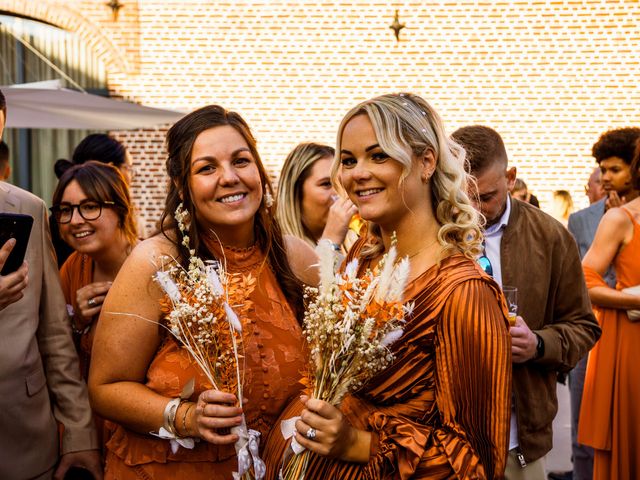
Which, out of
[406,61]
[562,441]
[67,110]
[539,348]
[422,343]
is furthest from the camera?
[406,61]

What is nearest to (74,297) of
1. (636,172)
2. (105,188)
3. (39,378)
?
(105,188)

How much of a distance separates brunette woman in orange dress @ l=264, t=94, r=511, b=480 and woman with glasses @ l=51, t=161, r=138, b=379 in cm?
166

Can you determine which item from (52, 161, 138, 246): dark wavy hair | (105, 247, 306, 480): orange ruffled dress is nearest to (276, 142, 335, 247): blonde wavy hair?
(52, 161, 138, 246): dark wavy hair

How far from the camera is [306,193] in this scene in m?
5.29

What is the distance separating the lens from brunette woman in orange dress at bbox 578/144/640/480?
4957mm

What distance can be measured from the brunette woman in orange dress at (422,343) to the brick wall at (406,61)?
33.1 feet

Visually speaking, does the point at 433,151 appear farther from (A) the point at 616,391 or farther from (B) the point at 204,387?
(A) the point at 616,391

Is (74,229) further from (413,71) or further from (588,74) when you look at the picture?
(588,74)

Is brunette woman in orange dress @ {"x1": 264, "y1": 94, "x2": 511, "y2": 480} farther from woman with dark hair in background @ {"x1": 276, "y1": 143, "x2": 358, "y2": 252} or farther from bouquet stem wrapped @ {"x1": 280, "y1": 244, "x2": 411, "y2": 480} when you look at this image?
woman with dark hair in background @ {"x1": 276, "y1": 143, "x2": 358, "y2": 252}

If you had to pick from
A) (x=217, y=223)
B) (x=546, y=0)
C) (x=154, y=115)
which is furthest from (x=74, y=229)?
(x=546, y=0)

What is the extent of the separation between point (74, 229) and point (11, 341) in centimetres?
101

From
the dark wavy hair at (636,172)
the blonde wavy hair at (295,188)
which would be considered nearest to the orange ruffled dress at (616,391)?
the dark wavy hair at (636,172)

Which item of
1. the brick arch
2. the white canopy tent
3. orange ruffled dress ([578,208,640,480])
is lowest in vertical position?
orange ruffled dress ([578,208,640,480])

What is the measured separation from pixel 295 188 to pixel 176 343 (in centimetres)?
247
